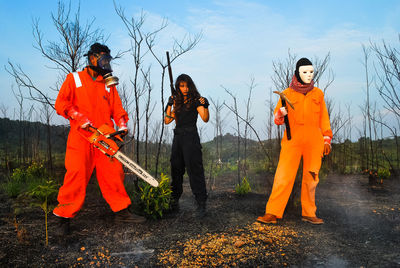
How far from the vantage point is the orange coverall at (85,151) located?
124 inches

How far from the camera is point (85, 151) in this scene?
127 inches

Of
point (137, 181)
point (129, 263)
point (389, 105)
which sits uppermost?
point (389, 105)

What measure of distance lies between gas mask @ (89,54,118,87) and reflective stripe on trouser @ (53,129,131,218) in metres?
0.73

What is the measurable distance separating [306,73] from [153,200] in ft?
8.22

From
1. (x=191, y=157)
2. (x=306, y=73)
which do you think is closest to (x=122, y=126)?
(x=191, y=157)

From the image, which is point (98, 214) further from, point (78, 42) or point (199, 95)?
point (78, 42)

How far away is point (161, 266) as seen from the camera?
8.29 feet

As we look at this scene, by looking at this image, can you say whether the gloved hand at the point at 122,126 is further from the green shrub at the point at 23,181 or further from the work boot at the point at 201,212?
the green shrub at the point at 23,181

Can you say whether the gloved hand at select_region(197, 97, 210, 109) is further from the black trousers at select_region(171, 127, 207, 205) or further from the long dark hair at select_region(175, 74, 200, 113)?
the black trousers at select_region(171, 127, 207, 205)

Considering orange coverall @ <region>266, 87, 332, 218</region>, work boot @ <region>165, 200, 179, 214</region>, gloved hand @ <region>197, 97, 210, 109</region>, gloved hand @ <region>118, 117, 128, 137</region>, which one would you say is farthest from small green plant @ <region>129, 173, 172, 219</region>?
orange coverall @ <region>266, 87, 332, 218</region>

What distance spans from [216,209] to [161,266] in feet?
6.39

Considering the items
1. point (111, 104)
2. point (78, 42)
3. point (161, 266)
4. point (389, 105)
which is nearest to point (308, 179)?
point (161, 266)

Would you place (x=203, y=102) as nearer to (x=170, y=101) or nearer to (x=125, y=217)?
(x=170, y=101)

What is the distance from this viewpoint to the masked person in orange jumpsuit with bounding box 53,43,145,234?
10.3 ft
